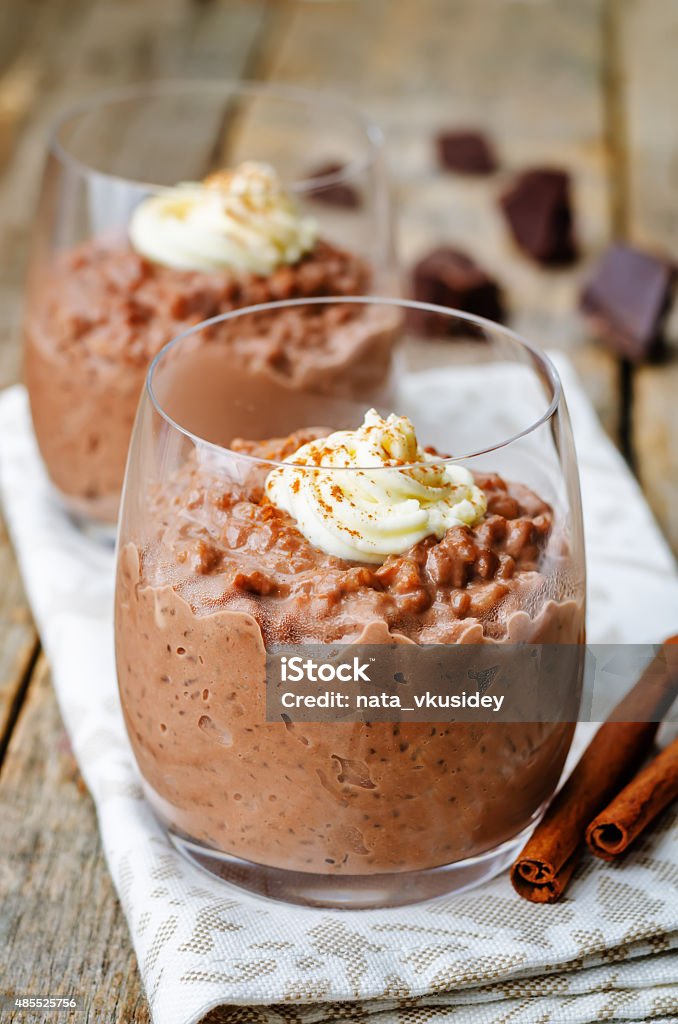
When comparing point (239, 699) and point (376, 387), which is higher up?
point (239, 699)

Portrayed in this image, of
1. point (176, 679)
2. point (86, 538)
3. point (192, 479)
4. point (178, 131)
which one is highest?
point (192, 479)

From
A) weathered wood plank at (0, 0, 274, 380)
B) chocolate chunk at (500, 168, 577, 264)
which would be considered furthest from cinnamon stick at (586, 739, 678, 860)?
weathered wood plank at (0, 0, 274, 380)

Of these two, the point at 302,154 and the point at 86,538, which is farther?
the point at 302,154

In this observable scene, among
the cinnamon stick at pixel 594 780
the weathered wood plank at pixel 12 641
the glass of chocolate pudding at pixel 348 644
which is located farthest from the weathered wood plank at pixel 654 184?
the weathered wood plank at pixel 12 641

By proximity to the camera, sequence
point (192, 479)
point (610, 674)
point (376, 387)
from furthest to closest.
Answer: point (376, 387) → point (610, 674) → point (192, 479)

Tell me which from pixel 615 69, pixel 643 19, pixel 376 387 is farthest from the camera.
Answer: pixel 643 19

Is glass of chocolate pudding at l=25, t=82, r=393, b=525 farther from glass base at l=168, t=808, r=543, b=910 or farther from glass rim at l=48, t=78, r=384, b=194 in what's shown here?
glass base at l=168, t=808, r=543, b=910

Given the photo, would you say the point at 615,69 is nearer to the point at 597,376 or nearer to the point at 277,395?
the point at 597,376

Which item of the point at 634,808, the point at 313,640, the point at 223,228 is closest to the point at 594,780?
the point at 634,808

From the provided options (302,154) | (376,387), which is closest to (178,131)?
(302,154)
